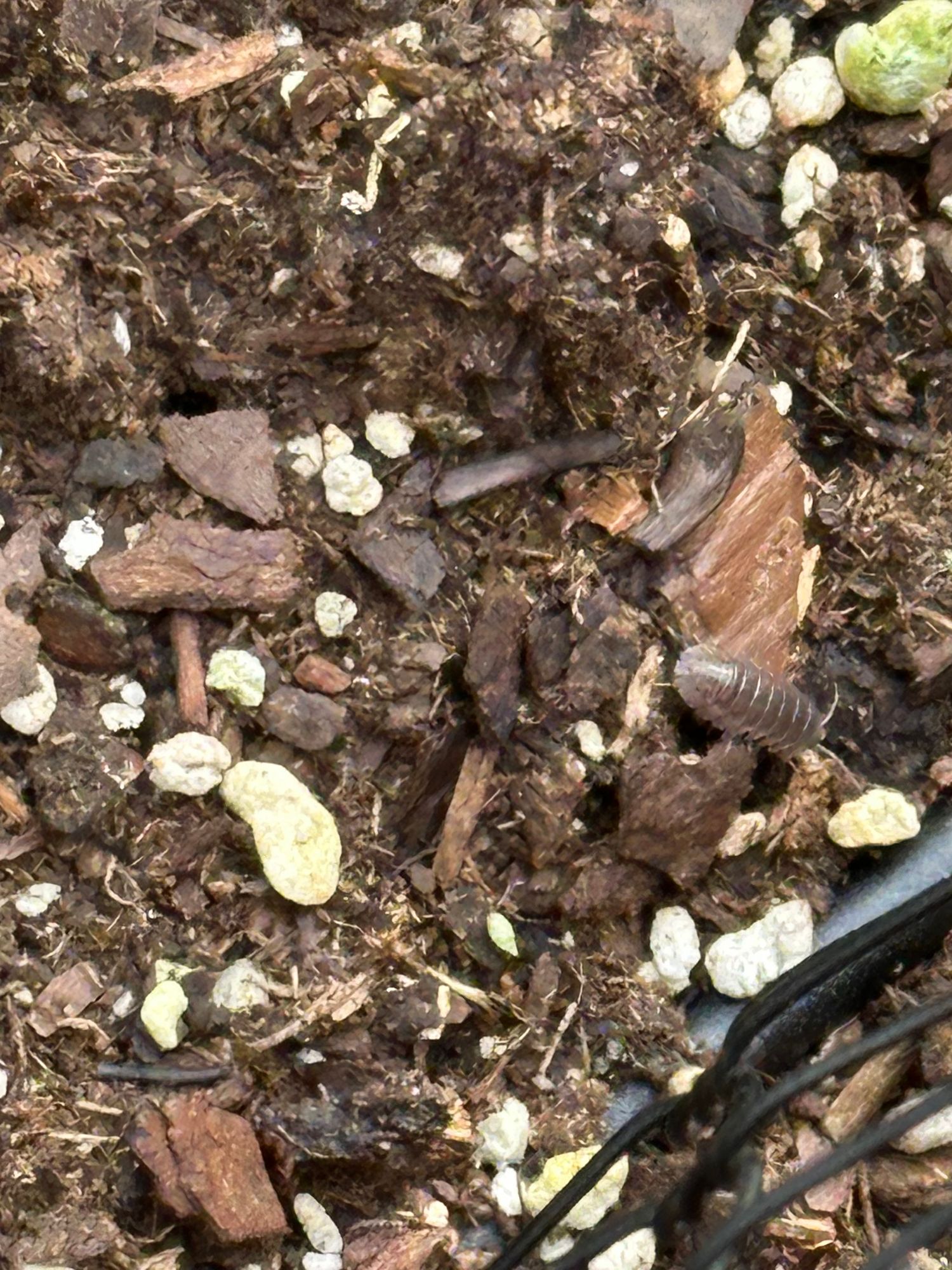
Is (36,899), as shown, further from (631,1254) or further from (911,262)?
(911,262)

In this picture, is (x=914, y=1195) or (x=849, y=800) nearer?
(x=914, y=1195)

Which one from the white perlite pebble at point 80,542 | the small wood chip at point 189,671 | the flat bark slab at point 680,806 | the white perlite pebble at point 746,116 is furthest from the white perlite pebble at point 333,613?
the white perlite pebble at point 746,116

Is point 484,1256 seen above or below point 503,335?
below

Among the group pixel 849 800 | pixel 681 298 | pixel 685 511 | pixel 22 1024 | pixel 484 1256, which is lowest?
pixel 484 1256

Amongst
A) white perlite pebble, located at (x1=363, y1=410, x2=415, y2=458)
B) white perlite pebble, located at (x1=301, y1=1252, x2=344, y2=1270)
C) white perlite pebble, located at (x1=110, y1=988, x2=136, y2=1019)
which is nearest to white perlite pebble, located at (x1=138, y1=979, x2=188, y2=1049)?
white perlite pebble, located at (x1=110, y1=988, x2=136, y2=1019)

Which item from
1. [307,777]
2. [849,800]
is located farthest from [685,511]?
[307,777]

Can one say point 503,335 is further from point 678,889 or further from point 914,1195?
point 914,1195

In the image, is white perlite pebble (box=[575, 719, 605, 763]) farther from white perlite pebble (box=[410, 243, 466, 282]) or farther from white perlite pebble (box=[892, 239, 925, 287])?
white perlite pebble (box=[892, 239, 925, 287])
